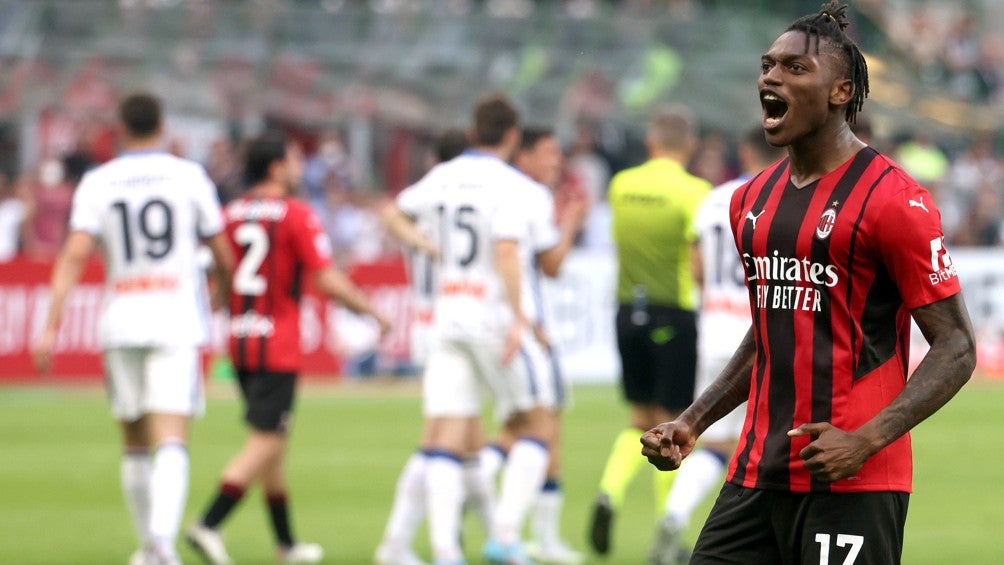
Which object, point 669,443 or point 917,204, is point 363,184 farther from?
point 917,204

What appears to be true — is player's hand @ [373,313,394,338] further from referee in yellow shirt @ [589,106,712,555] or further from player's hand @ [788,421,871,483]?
player's hand @ [788,421,871,483]

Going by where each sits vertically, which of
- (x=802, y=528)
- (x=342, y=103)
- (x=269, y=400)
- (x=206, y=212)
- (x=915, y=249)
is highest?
(x=342, y=103)

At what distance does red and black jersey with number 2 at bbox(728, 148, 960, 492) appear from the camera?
4.61 meters

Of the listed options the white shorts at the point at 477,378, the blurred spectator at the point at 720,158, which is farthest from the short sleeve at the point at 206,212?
the blurred spectator at the point at 720,158

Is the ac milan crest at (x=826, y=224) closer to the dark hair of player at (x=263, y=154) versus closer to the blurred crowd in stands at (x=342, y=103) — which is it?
the dark hair of player at (x=263, y=154)

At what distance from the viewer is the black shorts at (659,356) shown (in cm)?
1081

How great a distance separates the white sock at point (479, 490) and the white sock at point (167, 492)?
1.82 metres

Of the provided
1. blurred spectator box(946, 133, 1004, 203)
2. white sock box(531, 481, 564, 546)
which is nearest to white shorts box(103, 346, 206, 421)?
white sock box(531, 481, 564, 546)

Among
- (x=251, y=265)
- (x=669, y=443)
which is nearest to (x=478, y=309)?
(x=251, y=265)

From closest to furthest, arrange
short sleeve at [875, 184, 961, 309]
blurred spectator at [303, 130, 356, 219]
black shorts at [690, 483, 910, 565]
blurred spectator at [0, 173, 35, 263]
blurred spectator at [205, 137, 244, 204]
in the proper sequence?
short sleeve at [875, 184, 961, 309], black shorts at [690, 483, 910, 565], blurred spectator at [0, 173, 35, 263], blurred spectator at [205, 137, 244, 204], blurred spectator at [303, 130, 356, 219]

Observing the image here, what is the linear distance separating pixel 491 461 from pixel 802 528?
5.93 meters

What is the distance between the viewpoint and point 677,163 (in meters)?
10.9

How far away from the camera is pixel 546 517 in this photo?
1046cm

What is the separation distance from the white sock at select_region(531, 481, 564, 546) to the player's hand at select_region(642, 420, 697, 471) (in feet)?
17.8
